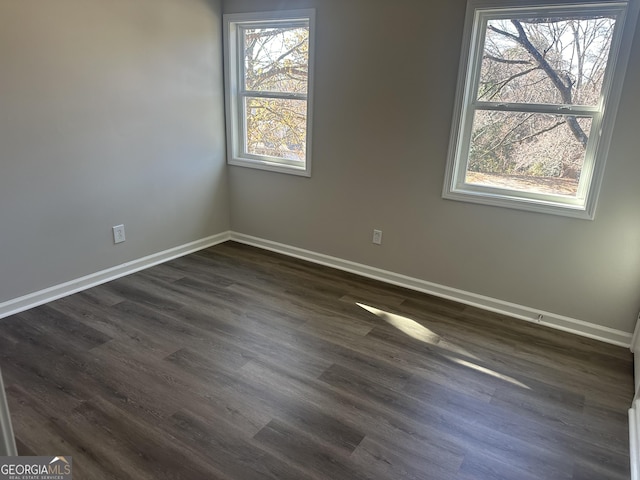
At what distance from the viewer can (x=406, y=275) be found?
137 inches

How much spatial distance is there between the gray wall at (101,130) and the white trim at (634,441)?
3371 mm

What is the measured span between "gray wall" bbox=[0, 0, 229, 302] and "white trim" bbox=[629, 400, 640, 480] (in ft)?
11.1

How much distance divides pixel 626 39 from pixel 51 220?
3.63 m

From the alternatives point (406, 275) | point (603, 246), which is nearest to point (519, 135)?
point (603, 246)

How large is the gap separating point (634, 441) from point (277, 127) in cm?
326

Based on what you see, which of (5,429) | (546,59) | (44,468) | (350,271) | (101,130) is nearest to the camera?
(5,429)

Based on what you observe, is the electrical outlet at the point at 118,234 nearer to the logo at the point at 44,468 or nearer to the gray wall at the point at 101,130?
the gray wall at the point at 101,130

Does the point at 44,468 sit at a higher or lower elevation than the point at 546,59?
lower

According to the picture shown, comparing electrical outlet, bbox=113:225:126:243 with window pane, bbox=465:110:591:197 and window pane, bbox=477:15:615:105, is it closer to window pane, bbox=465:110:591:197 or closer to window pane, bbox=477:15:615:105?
window pane, bbox=465:110:591:197

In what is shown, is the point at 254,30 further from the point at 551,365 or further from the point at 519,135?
the point at 551,365

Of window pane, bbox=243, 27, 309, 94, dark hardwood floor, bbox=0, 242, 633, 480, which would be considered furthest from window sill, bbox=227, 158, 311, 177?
dark hardwood floor, bbox=0, 242, 633, 480

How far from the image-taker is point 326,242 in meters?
3.82

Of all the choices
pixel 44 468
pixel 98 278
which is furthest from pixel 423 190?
pixel 44 468

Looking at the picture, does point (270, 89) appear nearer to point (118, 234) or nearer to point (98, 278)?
point (118, 234)
